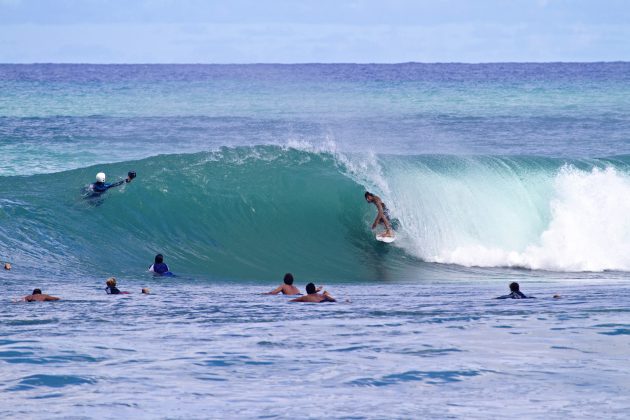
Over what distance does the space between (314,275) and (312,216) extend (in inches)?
146

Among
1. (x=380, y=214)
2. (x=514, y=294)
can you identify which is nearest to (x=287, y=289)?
(x=514, y=294)

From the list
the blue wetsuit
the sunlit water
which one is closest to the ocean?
the sunlit water

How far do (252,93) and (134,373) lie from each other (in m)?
67.7

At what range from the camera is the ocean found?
10.0m

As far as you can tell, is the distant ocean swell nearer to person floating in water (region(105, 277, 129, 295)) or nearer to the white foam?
the white foam

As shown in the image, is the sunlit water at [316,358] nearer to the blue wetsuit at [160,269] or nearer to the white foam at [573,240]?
the blue wetsuit at [160,269]

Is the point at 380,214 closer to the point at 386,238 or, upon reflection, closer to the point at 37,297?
the point at 386,238

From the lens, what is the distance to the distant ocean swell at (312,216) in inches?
831

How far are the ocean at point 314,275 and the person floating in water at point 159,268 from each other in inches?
17.6

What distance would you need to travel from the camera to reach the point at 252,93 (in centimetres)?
7738

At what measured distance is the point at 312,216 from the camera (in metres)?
24.1

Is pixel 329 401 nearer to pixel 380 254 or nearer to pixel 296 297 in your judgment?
pixel 296 297

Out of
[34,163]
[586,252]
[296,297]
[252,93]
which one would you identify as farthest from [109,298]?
[252,93]

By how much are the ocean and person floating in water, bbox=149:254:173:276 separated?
45cm
